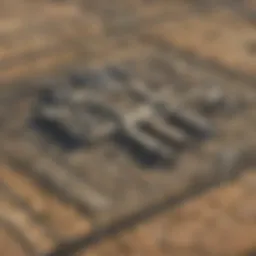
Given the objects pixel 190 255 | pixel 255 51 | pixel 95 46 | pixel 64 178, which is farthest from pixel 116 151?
pixel 255 51

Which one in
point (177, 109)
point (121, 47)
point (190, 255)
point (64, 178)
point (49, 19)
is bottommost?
point (190, 255)

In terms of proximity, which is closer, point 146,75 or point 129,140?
point 129,140

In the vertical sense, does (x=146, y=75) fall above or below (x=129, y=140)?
above

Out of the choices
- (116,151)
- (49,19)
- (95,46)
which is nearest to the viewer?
(116,151)

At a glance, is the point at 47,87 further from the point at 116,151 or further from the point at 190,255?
the point at 190,255

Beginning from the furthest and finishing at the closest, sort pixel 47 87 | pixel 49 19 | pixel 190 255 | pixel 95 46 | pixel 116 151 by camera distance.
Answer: pixel 49 19 < pixel 95 46 < pixel 47 87 < pixel 116 151 < pixel 190 255
